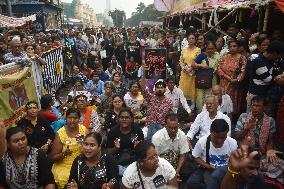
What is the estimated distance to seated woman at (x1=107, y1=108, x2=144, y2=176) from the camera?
5.11 m

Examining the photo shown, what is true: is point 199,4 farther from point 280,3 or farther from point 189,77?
point 280,3

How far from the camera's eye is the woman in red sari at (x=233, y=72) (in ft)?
21.2

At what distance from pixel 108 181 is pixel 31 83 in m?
3.08

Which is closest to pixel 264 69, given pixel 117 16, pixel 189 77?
pixel 189 77

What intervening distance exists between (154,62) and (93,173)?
14.8 ft

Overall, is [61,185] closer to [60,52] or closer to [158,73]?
[158,73]

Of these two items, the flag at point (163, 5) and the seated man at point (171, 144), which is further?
the flag at point (163, 5)

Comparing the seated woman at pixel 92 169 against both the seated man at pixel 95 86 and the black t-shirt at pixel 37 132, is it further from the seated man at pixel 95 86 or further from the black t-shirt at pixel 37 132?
the seated man at pixel 95 86

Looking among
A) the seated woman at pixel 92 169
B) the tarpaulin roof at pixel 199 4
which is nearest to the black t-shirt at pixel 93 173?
the seated woman at pixel 92 169

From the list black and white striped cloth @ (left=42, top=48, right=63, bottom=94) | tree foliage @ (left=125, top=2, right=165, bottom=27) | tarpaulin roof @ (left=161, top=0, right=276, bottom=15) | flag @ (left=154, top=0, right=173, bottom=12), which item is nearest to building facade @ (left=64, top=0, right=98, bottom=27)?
tree foliage @ (left=125, top=2, right=165, bottom=27)

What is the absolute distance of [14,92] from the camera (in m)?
5.63

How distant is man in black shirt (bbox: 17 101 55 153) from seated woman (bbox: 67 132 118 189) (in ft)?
3.05

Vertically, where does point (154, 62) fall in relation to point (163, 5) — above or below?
below

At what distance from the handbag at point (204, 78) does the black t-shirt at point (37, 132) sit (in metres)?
3.53
